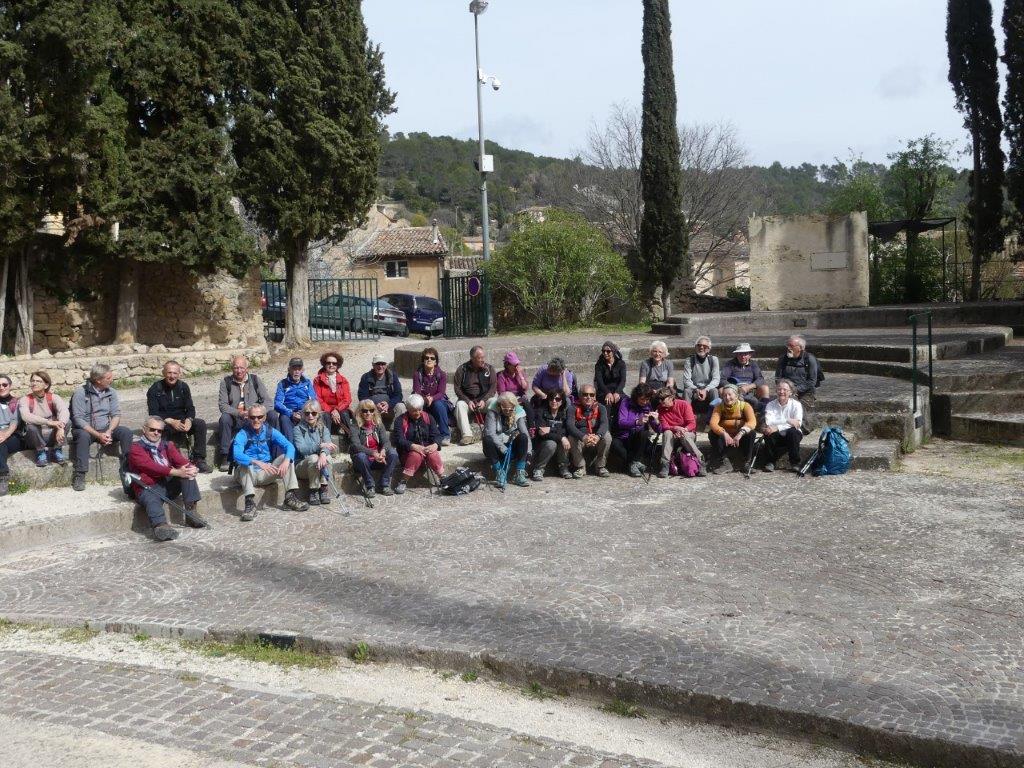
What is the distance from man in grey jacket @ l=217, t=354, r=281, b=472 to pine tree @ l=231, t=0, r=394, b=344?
421 inches

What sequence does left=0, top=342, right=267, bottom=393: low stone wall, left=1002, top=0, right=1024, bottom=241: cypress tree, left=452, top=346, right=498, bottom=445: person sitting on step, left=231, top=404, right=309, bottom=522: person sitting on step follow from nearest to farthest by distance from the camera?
left=231, top=404, right=309, bottom=522: person sitting on step → left=452, top=346, right=498, bottom=445: person sitting on step → left=0, top=342, right=267, bottom=393: low stone wall → left=1002, top=0, right=1024, bottom=241: cypress tree

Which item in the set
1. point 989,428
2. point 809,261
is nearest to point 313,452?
point 989,428

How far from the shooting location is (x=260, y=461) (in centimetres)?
1029

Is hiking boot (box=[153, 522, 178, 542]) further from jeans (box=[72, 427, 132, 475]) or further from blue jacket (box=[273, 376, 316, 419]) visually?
blue jacket (box=[273, 376, 316, 419])

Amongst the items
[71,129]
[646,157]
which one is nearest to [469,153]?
[646,157]

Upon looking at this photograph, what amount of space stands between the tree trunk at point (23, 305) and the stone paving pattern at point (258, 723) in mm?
14835

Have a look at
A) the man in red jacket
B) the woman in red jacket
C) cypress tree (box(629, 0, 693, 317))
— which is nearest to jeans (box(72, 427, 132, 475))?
the man in red jacket

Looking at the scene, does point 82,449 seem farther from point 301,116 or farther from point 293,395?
point 301,116

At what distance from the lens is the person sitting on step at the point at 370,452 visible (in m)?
10.8

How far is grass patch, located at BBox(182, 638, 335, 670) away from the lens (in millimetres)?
6352

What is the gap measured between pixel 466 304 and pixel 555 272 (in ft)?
7.51

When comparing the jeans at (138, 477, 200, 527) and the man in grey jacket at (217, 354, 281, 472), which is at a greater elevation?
the man in grey jacket at (217, 354, 281, 472)

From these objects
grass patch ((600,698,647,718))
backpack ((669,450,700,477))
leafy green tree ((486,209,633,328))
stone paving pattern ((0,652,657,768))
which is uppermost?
leafy green tree ((486,209,633,328))

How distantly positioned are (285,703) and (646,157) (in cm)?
2178
